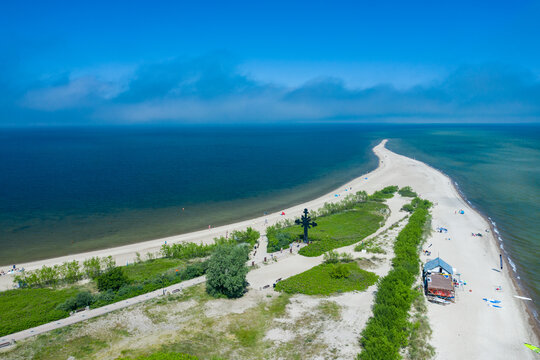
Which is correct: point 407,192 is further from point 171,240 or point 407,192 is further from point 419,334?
point 171,240

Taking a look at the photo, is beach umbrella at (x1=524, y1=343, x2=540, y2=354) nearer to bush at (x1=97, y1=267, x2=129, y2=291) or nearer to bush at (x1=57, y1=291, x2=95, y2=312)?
A: bush at (x1=97, y1=267, x2=129, y2=291)

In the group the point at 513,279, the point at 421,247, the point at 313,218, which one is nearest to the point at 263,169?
the point at 313,218

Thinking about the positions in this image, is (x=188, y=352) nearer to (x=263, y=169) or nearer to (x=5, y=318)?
(x=5, y=318)

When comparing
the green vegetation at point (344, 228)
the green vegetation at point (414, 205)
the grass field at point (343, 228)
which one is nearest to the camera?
the green vegetation at point (344, 228)

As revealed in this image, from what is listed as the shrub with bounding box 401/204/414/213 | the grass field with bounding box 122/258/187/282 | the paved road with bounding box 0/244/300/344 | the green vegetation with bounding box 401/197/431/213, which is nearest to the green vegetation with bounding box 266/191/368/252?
the shrub with bounding box 401/204/414/213

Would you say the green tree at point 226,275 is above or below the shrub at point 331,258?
above

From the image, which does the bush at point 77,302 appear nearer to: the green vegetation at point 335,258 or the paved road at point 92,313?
the paved road at point 92,313

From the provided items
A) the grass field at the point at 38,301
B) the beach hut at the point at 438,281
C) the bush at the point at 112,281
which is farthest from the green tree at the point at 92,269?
the beach hut at the point at 438,281
